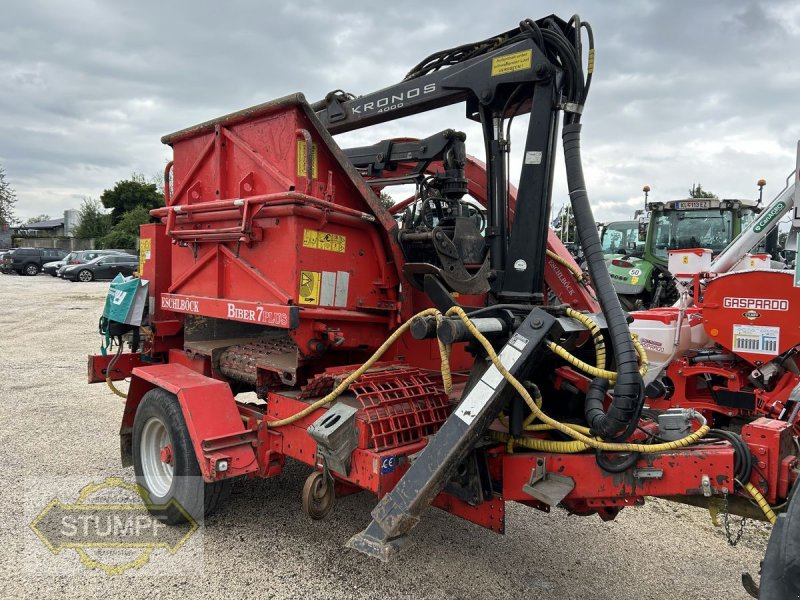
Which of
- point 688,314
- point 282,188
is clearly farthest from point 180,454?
point 688,314

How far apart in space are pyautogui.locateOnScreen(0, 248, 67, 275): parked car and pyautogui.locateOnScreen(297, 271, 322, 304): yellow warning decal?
108ft

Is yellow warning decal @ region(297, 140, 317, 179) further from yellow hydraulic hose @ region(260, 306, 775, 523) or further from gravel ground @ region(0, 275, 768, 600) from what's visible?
gravel ground @ region(0, 275, 768, 600)

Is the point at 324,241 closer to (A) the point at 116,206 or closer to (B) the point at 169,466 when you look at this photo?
(B) the point at 169,466

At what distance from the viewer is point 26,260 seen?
102 ft

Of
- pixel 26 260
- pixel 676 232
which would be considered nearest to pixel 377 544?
pixel 676 232

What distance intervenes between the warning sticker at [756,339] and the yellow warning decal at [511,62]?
3.08 metres

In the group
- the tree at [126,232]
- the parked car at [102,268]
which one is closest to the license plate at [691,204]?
the parked car at [102,268]

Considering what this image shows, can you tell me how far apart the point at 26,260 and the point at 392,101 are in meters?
32.8

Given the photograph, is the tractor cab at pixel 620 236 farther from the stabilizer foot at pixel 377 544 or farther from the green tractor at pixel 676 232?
the stabilizer foot at pixel 377 544

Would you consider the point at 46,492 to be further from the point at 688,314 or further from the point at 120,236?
the point at 120,236

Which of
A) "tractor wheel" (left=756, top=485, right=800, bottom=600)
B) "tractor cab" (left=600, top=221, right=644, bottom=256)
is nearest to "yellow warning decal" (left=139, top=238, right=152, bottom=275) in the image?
"tractor wheel" (left=756, top=485, right=800, bottom=600)

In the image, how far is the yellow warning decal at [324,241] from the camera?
A: 11.4 feet

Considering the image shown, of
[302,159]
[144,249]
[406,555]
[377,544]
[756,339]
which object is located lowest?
[406,555]

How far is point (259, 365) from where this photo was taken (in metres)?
3.79
